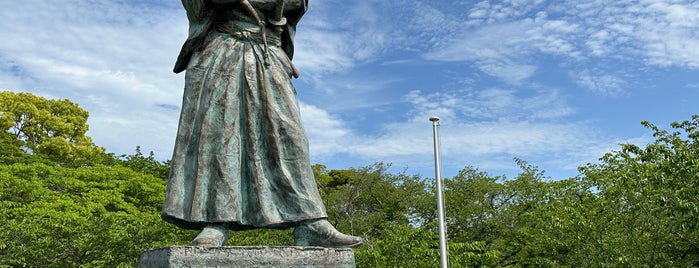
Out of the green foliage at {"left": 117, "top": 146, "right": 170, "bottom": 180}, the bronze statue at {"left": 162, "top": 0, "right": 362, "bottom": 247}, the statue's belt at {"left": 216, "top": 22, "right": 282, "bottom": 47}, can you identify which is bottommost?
the bronze statue at {"left": 162, "top": 0, "right": 362, "bottom": 247}

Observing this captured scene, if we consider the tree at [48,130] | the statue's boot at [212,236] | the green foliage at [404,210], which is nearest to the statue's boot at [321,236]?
the statue's boot at [212,236]

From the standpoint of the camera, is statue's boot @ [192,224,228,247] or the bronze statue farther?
the bronze statue

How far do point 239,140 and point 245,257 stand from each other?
1019 mm

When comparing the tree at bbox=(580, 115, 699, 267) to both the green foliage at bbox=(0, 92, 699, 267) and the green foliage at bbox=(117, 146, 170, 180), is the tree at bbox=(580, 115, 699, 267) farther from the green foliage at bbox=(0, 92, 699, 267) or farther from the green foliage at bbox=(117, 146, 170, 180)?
the green foliage at bbox=(117, 146, 170, 180)

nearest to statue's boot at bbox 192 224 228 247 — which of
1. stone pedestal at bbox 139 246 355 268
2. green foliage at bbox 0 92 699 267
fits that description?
stone pedestal at bbox 139 246 355 268

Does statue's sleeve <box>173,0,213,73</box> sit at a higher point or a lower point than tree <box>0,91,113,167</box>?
lower

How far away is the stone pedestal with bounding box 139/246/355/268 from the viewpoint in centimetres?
391

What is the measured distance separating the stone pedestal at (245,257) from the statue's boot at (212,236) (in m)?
0.11

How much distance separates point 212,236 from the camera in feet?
13.9

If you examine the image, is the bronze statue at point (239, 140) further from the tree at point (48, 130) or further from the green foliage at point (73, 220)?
the tree at point (48, 130)

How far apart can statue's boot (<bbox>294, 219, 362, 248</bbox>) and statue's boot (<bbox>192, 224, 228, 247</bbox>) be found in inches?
20.0

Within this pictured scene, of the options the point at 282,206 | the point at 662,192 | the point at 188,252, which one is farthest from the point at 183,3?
the point at 662,192

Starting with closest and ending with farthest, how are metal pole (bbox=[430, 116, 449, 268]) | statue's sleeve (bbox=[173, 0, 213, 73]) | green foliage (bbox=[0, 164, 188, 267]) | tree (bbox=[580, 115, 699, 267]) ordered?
statue's sleeve (bbox=[173, 0, 213, 73]) → tree (bbox=[580, 115, 699, 267]) → metal pole (bbox=[430, 116, 449, 268]) → green foliage (bbox=[0, 164, 188, 267])

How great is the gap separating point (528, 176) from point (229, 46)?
92.1ft
